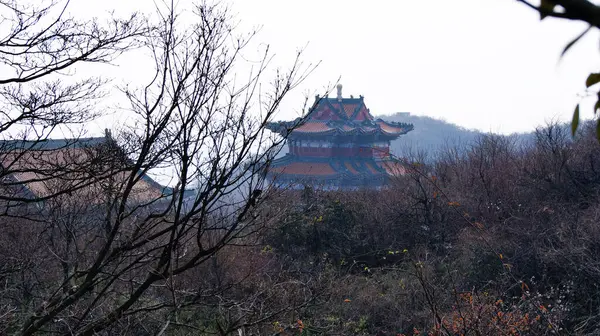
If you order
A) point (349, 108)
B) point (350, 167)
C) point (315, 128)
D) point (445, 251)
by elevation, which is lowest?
point (445, 251)

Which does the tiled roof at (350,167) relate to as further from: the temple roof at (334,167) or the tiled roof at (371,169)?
the tiled roof at (371,169)

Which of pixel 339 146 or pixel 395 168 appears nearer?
pixel 395 168

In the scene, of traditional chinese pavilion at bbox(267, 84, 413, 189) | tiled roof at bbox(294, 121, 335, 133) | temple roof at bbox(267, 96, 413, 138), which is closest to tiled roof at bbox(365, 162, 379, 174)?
traditional chinese pavilion at bbox(267, 84, 413, 189)

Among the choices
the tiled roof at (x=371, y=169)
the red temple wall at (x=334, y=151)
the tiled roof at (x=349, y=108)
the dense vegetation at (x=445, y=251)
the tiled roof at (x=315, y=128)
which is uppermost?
the tiled roof at (x=349, y=108)

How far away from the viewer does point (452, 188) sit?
1325 cm

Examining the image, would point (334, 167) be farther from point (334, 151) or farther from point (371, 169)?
point (371, 169)

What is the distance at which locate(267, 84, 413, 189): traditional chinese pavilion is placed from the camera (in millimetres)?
20875

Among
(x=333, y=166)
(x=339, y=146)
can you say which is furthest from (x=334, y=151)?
(x=333, y=166)

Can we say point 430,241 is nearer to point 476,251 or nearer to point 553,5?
point 476,251

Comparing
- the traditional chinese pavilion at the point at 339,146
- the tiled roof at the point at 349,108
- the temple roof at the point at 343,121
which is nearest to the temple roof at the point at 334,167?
the traditional chinese pavilion at the point at 339,146

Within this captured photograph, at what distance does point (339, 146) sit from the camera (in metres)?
21.9

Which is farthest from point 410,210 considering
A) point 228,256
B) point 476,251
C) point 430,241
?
point 228,256

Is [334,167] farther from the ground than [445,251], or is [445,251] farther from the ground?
[334,167]

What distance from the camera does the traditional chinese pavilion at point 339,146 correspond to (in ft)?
68.5
